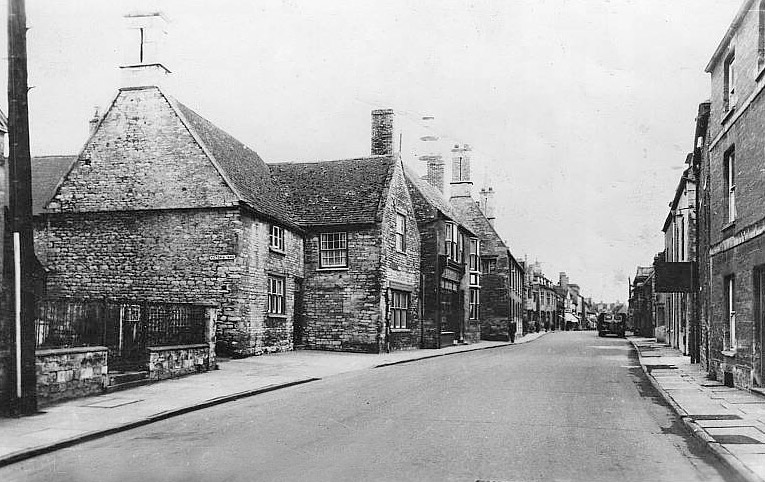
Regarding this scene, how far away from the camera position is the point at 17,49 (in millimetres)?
10734

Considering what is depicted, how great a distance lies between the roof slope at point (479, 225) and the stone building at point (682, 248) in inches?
531

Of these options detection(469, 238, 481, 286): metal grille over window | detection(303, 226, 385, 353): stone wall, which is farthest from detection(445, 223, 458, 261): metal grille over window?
detection(303, 226, 385, 353): stone wall

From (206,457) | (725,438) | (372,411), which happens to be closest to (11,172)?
(206,457)

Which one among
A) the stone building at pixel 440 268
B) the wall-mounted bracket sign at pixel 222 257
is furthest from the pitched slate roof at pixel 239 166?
the stone building at pixel 440 268

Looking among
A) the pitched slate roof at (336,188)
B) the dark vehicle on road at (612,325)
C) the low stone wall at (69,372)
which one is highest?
the pitched slate roof at (336,188)

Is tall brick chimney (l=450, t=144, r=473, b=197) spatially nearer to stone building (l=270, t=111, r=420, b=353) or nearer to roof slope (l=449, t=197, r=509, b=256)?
roof slope (l=449, t=197, r=509, b=256)

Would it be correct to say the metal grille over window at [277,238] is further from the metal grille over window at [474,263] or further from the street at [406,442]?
the metal grille over window at [474,263]

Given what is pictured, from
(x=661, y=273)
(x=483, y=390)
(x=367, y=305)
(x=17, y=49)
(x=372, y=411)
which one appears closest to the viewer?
(x=17, y=49)

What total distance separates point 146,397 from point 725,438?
9388mm

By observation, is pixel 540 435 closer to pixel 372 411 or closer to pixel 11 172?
pixel 372 411

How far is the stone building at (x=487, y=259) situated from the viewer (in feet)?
162

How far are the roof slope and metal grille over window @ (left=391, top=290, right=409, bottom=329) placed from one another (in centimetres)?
1908

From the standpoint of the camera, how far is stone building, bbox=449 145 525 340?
4950 cm

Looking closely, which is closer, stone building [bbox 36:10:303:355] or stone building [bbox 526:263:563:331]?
stone building [bbox 36:10:303:355]
